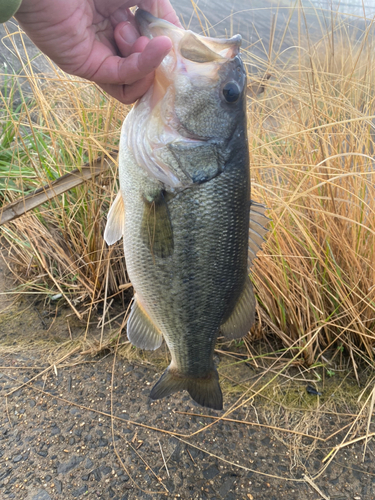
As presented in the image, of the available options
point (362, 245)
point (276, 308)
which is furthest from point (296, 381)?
point (362, 245)

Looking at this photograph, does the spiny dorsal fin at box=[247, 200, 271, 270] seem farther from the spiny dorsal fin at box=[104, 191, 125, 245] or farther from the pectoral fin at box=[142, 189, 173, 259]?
the spiny dorsal fin at box=[104, 191, 125, 245]

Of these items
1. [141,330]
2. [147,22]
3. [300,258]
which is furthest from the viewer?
[300,258]

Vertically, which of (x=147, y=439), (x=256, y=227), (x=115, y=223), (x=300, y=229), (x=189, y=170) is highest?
(x=189, y=170)

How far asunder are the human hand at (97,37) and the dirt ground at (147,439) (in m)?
1.74

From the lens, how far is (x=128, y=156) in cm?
137

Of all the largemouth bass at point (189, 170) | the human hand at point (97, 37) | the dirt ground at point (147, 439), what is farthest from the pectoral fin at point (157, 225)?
the dirt ground at point (147, 439)

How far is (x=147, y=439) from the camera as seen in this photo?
2061mm

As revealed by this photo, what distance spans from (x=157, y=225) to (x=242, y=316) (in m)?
0.56

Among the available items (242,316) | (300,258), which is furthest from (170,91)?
(300,258)

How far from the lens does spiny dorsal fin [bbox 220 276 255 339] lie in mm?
1546

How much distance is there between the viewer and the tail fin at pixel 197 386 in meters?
1.61

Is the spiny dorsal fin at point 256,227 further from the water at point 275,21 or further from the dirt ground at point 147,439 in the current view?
the water at point 275,21

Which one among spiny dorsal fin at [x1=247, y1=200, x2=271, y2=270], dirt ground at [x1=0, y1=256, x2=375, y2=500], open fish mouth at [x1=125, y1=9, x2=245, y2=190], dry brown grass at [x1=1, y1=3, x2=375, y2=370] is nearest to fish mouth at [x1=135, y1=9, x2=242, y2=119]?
open fish mouth at [x1=125, y1=9, x2=245, y2=190]

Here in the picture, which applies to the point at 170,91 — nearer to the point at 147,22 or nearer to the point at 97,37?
the point at 147,22
